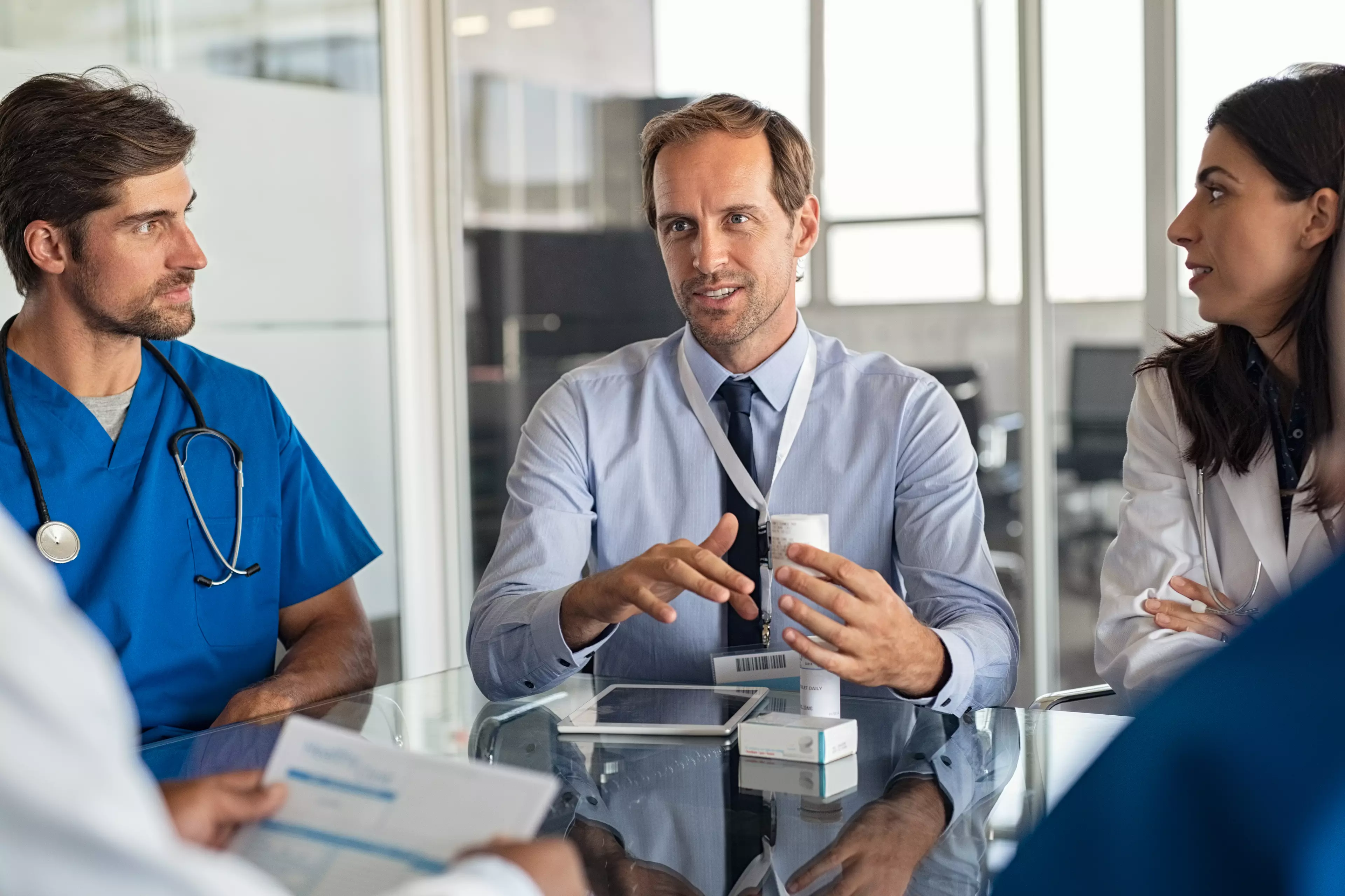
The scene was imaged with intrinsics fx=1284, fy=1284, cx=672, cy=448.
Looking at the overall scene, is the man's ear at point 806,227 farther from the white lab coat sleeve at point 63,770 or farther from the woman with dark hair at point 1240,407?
the white lab coat sleeve at point 63,770

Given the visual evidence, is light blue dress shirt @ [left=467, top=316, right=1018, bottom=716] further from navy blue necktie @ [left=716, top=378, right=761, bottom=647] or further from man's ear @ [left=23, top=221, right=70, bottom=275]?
man's ear @ [left=23, top=221, right=70, bottom=275]

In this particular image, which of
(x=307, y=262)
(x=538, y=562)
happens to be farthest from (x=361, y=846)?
(x=307, y=262)

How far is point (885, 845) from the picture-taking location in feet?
4.24

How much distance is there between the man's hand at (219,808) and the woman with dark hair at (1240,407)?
1.34m

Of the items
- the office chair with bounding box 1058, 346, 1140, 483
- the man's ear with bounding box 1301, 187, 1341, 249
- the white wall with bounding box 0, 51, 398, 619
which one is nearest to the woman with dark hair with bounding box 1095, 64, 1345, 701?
the man's ear with bounding box 1301, 187, 1341, 249

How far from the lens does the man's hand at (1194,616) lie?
192cm

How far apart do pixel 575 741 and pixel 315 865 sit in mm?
755

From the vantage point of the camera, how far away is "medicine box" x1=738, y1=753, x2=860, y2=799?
4.82ft

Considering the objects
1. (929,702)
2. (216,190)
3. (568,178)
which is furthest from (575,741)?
(568,178)

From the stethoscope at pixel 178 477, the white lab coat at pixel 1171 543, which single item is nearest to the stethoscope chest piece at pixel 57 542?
the stethoscope at pixel 178 477

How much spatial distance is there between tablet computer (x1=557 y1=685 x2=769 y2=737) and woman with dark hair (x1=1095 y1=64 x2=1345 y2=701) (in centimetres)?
61

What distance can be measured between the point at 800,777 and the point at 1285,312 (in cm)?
117

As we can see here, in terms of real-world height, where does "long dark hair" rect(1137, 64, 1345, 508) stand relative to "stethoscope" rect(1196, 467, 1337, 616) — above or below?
above

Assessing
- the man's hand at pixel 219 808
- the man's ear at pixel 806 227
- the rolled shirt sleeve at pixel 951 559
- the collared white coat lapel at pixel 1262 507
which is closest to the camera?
the man's hand at pixel 219 808
